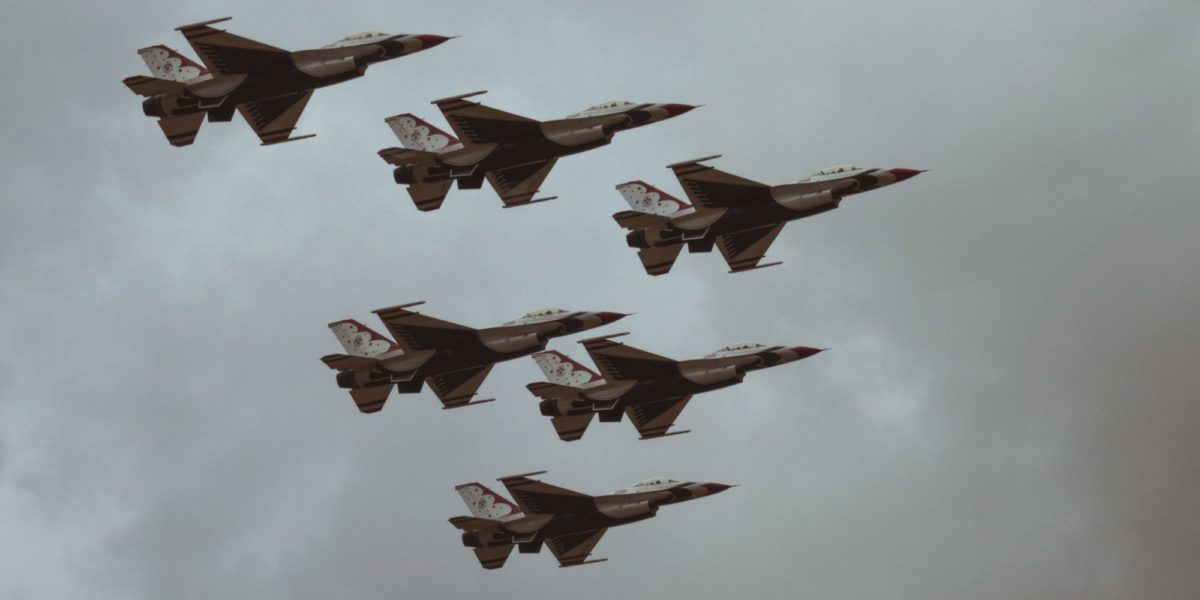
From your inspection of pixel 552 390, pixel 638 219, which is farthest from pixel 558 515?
pixel 638 219

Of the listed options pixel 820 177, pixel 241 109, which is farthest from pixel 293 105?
pixel 820 177

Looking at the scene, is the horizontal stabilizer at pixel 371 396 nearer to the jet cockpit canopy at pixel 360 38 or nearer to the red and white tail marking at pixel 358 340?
the red and white tail marking at pixel 358 340

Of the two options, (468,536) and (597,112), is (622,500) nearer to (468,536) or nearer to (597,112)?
(468,536)

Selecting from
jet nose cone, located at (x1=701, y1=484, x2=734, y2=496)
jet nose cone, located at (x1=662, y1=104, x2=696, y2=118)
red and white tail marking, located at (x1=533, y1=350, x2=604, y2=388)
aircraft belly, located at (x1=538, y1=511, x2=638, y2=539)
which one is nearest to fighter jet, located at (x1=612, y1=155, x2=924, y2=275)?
jet nose cone, located at (x1=662, y1=104, x2=696, y2=118)

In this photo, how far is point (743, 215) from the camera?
119312mm

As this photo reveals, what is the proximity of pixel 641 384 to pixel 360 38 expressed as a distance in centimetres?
2615

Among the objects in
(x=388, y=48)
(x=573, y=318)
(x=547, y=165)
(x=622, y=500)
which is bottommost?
(x=622, y=500)

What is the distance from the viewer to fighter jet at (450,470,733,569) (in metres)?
124

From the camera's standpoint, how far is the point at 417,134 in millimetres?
119375

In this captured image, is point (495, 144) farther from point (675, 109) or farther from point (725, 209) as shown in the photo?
point (725, 209)

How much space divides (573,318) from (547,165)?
863 centimetres

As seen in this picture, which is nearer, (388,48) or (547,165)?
(388,48)

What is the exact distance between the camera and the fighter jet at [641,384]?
120938mm

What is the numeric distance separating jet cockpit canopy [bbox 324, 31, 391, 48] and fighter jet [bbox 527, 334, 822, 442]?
70.4ft
